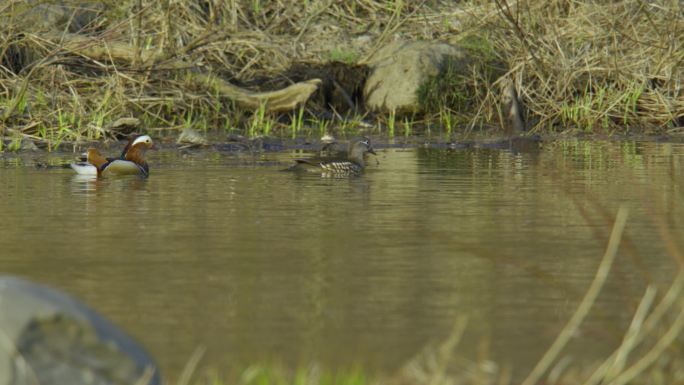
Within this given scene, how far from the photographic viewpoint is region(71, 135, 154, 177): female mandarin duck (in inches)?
533

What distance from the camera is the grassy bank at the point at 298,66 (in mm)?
17389

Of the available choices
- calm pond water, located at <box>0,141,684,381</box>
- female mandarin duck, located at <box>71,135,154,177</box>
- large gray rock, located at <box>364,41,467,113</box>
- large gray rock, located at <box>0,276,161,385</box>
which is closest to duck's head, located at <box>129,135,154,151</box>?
female mandarin duck, located at <box>71,135,154,177</box>

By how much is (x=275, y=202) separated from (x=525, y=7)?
9.53 metres

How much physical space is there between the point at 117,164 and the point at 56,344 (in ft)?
29.6

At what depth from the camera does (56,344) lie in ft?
16.0

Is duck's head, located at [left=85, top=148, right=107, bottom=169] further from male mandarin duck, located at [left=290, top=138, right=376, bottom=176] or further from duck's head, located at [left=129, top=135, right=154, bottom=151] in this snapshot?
male mandarin duck, located at [left=290, top=138, right=376, bottom=176]

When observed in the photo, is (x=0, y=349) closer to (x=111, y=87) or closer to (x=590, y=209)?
(x=590, y=209)

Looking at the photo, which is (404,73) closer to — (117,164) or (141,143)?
(141,143)

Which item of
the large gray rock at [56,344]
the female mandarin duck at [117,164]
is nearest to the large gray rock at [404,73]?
the female mandarin duck at [117,164]

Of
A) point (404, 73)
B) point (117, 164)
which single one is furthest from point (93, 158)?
point (404, 73)

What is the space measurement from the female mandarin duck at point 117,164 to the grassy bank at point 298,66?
2.76m

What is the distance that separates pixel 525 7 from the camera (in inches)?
782

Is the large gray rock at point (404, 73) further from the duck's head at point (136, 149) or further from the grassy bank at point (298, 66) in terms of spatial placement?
the duck's head at point (136, 149)

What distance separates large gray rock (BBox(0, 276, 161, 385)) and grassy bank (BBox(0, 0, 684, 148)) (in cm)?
1180
